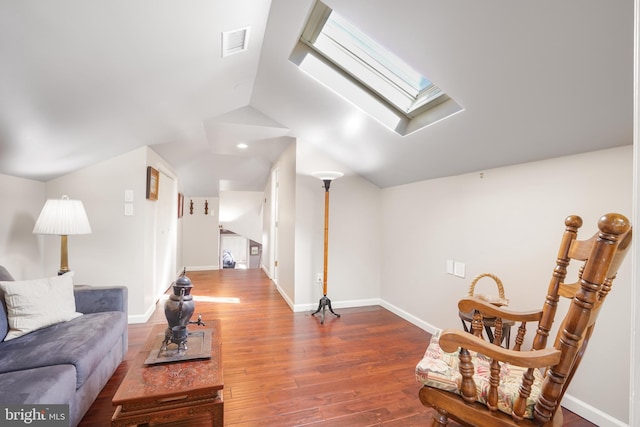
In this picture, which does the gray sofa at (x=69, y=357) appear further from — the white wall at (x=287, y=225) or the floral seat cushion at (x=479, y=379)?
the white wall at (x=287, y=225)

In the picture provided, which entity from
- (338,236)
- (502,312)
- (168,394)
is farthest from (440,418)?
(338,236)

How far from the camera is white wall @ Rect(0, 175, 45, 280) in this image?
7.70 ft

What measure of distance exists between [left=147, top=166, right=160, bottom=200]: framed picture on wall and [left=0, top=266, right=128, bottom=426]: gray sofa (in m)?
1.27

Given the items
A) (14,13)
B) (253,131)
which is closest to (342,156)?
(253,131)

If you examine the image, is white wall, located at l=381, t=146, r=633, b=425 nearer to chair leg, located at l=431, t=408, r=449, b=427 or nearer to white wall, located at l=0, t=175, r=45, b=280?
chair leg, located at l=431, t=408, r=449, b=427

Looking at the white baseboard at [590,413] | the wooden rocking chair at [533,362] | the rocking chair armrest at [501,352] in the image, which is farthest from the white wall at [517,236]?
the rocking chair armrest at [501,352]

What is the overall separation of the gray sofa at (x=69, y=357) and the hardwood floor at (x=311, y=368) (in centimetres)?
21

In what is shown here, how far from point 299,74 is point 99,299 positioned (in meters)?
2.30

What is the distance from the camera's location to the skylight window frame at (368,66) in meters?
2.16

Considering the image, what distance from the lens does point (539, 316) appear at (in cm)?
148

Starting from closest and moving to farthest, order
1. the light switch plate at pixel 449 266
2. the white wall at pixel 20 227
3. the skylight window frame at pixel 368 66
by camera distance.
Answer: the skylight window frame at pixel 368 66
the white wall at pixel 20 227
the light switch plate at pixel 449 266

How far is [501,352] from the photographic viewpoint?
3.45 ft

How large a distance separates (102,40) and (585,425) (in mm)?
3251

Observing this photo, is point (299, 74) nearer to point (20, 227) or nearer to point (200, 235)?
point (20, 227)
